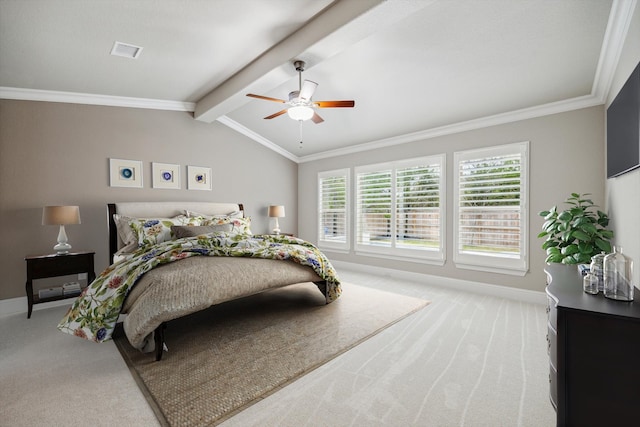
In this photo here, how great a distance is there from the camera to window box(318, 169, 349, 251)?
5961 millimetres

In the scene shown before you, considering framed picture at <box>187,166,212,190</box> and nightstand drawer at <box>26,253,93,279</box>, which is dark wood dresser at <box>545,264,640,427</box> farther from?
framed picture at <box>187,166,212,190</box>

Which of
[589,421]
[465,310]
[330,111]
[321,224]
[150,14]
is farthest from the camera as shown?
[321,224]

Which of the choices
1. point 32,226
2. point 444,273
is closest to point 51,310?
point 32,226

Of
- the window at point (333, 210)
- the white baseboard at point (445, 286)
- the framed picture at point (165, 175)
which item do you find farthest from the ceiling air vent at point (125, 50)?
the window at point (333, 210)

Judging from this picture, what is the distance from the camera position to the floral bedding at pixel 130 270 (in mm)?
2395

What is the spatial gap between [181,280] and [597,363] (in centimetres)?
254

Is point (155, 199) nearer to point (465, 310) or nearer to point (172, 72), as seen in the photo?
point (172, 72)

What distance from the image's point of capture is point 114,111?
433 centimetres

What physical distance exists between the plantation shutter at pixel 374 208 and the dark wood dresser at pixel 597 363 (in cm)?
376

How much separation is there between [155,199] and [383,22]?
407 centimetres

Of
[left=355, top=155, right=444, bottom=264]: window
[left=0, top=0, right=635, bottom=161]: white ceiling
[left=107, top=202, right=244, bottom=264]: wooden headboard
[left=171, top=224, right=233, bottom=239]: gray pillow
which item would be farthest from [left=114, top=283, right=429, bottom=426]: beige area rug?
[left=0, top=0, right=635, bottom=161]: white ceiling

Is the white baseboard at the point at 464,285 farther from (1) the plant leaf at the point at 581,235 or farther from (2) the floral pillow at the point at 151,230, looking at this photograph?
(2) the floral pillow at the point at 151,230

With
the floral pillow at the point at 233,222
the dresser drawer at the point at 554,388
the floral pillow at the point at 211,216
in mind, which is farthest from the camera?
the floral pillow at the point at 211,216

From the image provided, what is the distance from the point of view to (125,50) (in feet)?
10.3
